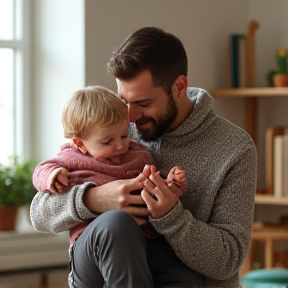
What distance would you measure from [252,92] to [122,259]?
2312 mm

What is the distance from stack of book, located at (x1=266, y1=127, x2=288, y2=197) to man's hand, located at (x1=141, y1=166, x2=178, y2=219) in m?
2.00

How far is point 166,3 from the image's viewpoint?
369cm

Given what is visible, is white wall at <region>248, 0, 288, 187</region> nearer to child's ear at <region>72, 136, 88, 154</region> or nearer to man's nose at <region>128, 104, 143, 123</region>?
man's nose at <region>128, 104, 143, 123</region>

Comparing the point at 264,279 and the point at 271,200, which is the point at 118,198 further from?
the point at 271,200

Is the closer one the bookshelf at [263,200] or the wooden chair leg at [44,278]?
the wooden chair leg at [44,278]

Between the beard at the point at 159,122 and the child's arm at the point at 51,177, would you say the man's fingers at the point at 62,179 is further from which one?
the beard at the point at 159,122

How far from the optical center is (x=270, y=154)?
380cm

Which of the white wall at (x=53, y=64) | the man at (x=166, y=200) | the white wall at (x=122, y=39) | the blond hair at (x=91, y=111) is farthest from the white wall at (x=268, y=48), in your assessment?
the blond hair at (x=91, y=111)

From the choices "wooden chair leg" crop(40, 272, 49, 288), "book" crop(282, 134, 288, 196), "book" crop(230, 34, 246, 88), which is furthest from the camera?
"book" crop(230, 34, 246, 88)

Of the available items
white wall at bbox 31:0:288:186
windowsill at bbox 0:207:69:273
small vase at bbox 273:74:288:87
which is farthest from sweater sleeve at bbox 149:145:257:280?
small vase at bbox 273:74:288:87

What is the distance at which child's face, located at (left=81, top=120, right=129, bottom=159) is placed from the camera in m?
1.94

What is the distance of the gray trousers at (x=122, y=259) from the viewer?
171 cm

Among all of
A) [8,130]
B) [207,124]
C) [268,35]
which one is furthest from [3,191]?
[268,35]

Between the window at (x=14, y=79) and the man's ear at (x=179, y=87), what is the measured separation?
5.36 ft
